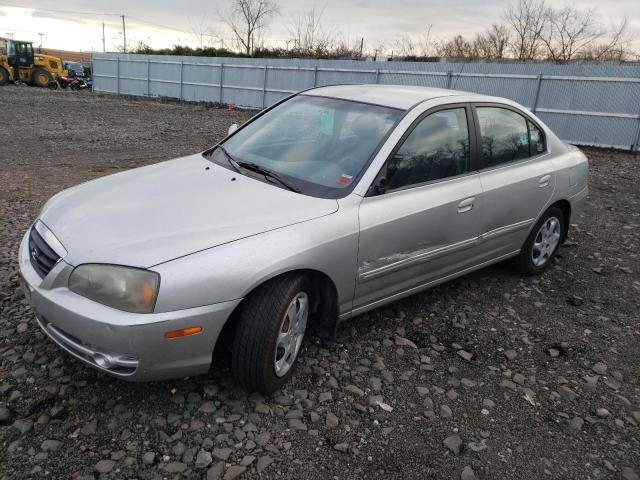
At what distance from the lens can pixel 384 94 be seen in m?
3.71

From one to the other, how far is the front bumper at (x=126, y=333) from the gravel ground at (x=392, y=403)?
348 millimetres

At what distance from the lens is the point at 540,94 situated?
1377 cm

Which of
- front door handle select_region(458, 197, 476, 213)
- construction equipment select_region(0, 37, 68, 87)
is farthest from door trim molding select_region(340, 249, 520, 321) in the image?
construction equipment select_region(0, 37, 68, 87)

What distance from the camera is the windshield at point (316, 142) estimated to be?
3139mm

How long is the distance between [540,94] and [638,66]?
2.30 meters

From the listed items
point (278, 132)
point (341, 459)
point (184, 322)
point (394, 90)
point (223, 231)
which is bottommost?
point (341, 459)

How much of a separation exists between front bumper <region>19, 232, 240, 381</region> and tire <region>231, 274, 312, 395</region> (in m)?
0.13

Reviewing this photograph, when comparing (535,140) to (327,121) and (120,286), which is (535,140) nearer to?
(327,121)

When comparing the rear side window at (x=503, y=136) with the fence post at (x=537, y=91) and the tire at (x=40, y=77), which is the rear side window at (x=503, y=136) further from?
the tire at (x=40, y=77)

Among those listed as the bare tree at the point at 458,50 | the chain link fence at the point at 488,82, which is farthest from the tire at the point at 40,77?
the bare tree at the point at 458,50

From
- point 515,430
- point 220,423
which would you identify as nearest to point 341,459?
point 220,423

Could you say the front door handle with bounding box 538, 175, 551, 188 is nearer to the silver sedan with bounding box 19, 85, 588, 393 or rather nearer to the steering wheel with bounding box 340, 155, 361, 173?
the silver sedan with bounding box 19, 85, 588, 393

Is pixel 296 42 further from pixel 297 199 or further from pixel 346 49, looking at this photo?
pixel 297 199

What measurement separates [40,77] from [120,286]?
34606 mm
